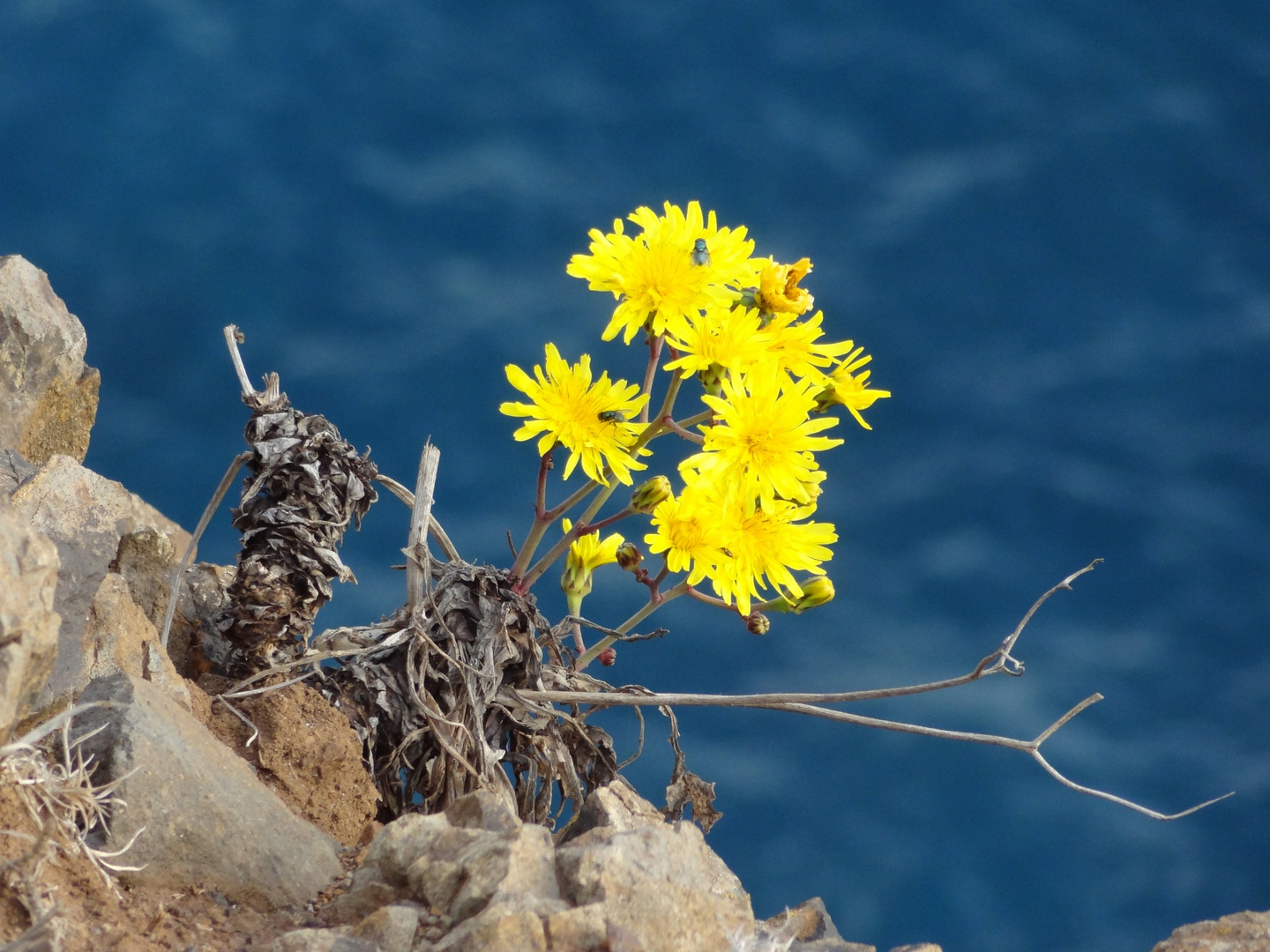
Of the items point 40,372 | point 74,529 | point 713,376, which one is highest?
point 713,376

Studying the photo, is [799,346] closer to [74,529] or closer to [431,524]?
[431,524]

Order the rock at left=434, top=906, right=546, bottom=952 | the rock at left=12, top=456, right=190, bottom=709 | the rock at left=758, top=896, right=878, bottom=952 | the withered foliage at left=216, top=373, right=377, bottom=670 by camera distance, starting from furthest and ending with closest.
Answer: the withered foliage at left=216, top=373, right=377, bottom=670 < the rock at left=12, top=456, right=190, bottom=709 < the rock at left=758, top=896, right=878, bottom=952 < the rock at left=434, top=906, right=546, bottom=952

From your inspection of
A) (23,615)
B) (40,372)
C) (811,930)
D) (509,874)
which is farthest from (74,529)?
(811,930)

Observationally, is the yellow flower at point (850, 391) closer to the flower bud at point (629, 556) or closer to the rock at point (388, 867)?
the flower bud at point (629, 556)

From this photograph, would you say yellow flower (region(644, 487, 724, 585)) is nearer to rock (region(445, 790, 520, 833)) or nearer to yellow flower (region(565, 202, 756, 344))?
yellow flower (region(565, 202, 756, 344))

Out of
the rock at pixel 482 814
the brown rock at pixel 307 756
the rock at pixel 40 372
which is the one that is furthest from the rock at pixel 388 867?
the rock at pixel 40 372

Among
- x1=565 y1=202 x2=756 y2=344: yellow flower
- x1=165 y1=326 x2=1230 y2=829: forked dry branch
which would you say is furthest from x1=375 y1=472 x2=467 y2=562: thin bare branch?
x1=565 y1=202 x2=756 y2=344: yellow flower

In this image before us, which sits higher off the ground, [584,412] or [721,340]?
[721,340]
